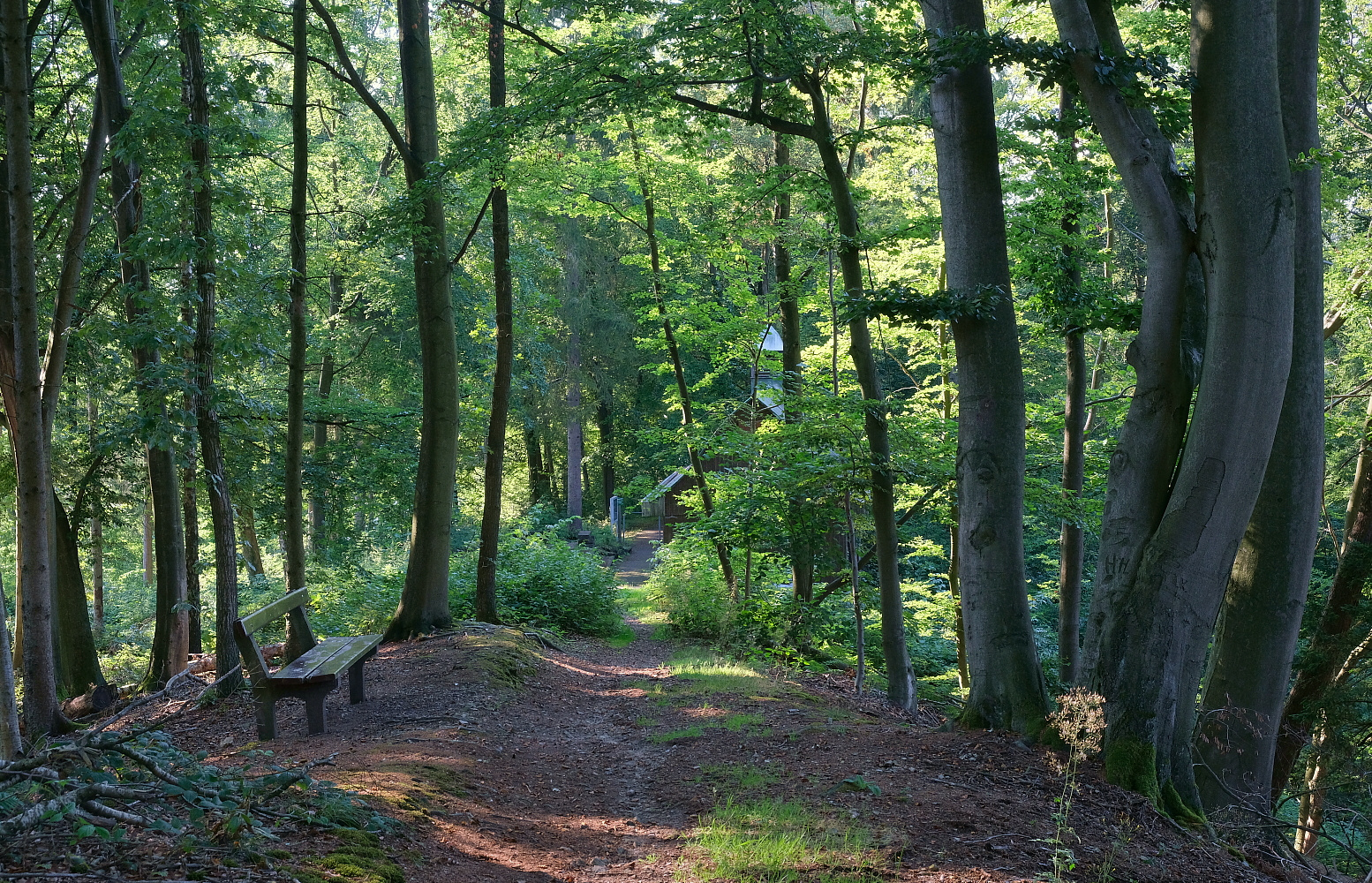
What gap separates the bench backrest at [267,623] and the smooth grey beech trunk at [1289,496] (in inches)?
272

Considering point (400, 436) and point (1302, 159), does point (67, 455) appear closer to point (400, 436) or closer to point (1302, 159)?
point (400, 436)

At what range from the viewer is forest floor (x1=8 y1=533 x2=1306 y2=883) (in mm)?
4078

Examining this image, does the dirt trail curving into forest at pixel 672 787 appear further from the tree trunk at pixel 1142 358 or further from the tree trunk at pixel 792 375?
the tree trunk at pixel 792 375

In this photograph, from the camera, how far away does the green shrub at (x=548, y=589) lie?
1394 centimetres

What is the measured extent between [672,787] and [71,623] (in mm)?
9546

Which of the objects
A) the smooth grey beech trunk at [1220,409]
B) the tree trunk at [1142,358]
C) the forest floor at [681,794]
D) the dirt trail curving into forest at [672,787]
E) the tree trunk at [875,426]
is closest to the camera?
the forest floor at [681,794]

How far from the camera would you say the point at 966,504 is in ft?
21.0

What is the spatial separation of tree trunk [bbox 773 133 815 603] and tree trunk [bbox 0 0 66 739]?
6.78m

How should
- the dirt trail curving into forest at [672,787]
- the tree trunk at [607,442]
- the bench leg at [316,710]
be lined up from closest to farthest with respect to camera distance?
1. the dirt trail curving into forest at [672,787]
2. the bench leg at [316,710]
3. the tree trunk at [607,442]

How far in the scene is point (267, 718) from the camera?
623cm

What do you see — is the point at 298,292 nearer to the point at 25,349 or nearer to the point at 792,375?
the point at 25,349

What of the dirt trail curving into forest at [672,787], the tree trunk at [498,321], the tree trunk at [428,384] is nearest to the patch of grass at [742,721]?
the dirt trail curving into forest at [672,787]

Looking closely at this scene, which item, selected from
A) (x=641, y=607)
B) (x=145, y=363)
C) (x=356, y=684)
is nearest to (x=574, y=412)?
(x=641, y=607)

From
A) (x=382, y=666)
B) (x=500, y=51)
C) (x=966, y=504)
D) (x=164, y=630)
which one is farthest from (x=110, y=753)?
(x=500, y=51)
